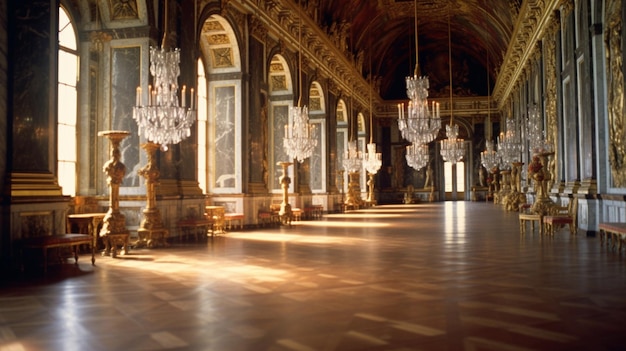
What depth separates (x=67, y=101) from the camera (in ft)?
34.8

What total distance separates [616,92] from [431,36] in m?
25.3

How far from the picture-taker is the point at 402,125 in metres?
12.6

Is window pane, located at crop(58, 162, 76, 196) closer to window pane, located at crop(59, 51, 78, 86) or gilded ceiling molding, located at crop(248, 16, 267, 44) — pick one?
window pane, located at crop(59, 51, 78, 86)

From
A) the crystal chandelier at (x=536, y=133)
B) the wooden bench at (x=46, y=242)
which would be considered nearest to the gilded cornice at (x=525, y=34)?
the crystal chandelier at (x=536, y=133)

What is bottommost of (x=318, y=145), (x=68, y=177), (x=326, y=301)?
(x=326, y=301)

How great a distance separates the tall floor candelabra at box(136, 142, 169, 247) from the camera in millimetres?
9586

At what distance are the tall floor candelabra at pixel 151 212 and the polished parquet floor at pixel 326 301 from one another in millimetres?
1101

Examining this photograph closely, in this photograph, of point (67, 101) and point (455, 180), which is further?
point (455, 180)

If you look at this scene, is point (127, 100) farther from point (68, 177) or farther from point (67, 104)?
point (68, 177)

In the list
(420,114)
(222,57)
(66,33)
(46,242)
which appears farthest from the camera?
(222,57)

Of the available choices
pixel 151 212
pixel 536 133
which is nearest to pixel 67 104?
pixel 151 212

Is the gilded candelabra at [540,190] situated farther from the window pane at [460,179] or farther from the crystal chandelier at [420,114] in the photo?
the window pane at [460,179]

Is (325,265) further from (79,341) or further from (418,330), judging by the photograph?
(79,341)

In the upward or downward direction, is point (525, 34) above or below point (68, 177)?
above
